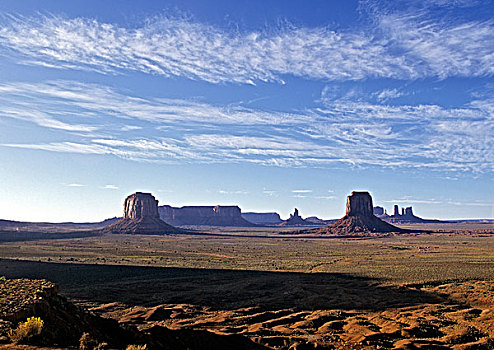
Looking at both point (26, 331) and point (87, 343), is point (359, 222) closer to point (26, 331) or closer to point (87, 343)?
point (87, 343)

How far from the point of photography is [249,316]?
2305 centimetres

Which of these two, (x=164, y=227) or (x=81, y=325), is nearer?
(x=81, y=325)

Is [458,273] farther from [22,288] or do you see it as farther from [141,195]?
[141,195]

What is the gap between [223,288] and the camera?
3319cm

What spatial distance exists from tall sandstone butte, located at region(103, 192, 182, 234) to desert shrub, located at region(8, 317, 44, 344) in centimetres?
14185

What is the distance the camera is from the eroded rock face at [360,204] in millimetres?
156250

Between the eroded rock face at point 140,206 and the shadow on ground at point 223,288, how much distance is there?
392ft

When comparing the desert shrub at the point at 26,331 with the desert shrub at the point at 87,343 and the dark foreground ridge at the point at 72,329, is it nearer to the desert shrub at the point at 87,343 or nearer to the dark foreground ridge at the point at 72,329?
the dark foreground ridge at the point at 72,329

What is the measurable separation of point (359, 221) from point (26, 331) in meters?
150

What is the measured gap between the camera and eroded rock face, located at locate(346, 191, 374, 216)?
156250mm

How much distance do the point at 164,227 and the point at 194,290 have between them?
424ft

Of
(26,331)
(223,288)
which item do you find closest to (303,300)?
(223,288)

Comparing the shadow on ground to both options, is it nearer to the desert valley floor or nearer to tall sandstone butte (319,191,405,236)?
the desert valley floor

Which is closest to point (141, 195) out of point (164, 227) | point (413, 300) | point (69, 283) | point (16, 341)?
point (164, 227)
